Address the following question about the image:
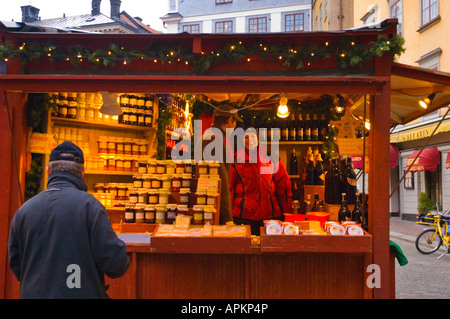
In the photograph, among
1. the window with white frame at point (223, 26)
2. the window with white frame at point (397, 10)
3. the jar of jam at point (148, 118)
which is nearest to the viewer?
the jar of jam at point (148, 118)

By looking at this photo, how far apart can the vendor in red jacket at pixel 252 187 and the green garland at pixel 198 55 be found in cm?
195

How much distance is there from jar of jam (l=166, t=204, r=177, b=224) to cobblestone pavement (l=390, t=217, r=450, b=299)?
4.63 metres

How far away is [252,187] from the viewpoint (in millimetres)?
6859

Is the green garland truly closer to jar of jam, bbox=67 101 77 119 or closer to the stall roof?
the stall roof

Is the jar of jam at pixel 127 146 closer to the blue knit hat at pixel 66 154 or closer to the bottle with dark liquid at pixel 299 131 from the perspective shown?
the bottle with dark liquid at pixel 299 131

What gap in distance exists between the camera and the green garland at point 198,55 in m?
5.07

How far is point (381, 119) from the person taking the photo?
16.6 ft

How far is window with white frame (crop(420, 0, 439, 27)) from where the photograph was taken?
18.9 metres

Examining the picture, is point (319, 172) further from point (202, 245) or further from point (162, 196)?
point (202, 245)

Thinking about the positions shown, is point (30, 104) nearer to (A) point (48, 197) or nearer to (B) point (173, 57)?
(B) point (173, 57)


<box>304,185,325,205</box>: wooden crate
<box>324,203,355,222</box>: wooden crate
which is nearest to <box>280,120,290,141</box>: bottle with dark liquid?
<box>304,185,325,205</box>: wooden crate

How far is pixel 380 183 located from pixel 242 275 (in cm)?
180

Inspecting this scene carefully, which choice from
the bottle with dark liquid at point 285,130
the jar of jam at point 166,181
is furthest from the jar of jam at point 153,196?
the bottle with dark liquid at point 285,130
